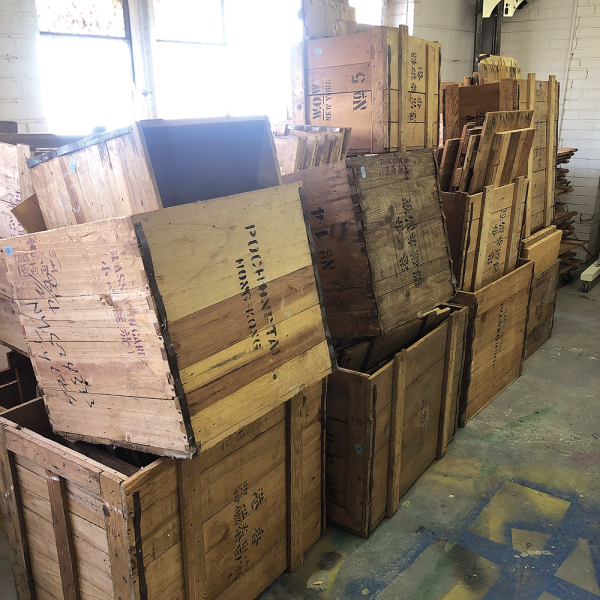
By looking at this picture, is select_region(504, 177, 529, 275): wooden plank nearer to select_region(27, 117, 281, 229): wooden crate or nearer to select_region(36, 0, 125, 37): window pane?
select_region(27, 117, 281, 229): wooden crate

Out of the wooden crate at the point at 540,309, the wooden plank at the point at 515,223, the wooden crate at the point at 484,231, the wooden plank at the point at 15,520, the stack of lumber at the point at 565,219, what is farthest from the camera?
the stack of lumber at the point at 565,219

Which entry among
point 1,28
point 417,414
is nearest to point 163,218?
point 417,414

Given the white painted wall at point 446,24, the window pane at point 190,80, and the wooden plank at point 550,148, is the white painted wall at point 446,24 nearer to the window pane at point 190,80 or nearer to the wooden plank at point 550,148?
the wooden plank at point 550,148

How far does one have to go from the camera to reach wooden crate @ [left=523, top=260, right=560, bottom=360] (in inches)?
186

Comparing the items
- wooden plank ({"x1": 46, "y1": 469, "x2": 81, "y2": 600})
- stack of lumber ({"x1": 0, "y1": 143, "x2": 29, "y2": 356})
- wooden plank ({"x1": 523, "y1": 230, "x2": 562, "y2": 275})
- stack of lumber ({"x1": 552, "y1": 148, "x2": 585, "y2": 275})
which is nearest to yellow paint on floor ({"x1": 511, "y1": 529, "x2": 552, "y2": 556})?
wooden plank ({"x1": 46, "y1": 469, "x2": 81, "y2": 600})

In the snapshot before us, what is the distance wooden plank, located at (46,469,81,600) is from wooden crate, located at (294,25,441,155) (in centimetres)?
257

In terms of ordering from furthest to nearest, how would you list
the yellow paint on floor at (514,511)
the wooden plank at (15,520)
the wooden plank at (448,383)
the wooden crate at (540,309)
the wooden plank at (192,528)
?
the wooden crate at (540,309) < the wooden plank at (448,383) < the yellow paint on floor at (514,511) < the wooden plank at (15,520) < the wooden plank at (192,528)

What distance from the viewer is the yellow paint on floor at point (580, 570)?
8.18 feet

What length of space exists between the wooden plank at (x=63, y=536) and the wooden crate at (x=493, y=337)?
2.67 m

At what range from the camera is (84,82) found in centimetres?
397

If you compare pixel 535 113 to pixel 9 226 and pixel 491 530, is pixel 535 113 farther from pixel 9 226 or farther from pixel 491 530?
pixel 9 226

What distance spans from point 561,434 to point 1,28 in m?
4.38

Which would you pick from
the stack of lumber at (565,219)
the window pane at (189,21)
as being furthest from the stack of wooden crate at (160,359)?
the stack of lumber at (565,219)

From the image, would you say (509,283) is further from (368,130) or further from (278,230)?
(278,230)
